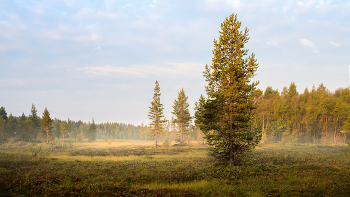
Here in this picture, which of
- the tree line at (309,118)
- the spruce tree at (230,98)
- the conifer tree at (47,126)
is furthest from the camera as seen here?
the conifer tree at (47,126)

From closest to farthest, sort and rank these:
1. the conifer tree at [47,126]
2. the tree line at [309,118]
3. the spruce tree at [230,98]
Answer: the spruce tree at [230,98] < the tree line at [309,118] < the conifer tree at [47,126]

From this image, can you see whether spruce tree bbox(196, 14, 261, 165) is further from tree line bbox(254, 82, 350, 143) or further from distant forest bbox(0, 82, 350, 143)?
distant forest bbox(0, 82, 350, 143)

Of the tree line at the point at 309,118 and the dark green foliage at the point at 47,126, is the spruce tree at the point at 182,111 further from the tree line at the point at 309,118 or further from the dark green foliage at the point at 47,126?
the dark green foliage at the point at 47,126

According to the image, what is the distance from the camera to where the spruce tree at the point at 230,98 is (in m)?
18.0

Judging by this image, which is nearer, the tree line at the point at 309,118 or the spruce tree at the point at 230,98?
the spruce tree at the point at 230,98

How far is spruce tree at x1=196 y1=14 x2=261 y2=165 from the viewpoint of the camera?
1802 cm

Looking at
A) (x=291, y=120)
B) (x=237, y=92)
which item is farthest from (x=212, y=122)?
(x=291, y=120)

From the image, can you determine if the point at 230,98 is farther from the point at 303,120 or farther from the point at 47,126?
the point at 47,126

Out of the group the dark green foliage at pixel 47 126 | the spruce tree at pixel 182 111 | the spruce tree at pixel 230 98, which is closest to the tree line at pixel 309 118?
the spruce tree at pixel 182 111

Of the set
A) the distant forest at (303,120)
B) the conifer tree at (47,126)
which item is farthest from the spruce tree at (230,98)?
the conifer tree at (47,126)

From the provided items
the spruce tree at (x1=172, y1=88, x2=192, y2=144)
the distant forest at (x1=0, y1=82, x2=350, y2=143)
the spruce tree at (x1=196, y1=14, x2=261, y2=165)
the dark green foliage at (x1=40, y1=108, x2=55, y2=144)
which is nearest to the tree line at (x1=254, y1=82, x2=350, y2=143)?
the distant forest at (x1=0, y1=82, x2=350, y2=143)

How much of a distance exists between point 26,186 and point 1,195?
5.54 feet

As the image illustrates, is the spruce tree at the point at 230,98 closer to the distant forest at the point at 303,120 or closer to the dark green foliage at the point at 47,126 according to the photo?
the distant forest at the point at 303,120

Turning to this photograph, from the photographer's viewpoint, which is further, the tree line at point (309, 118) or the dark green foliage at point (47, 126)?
the dark green foliage at point (47, 126)
